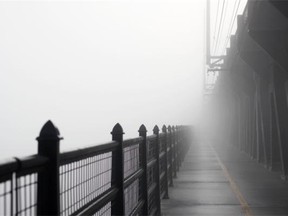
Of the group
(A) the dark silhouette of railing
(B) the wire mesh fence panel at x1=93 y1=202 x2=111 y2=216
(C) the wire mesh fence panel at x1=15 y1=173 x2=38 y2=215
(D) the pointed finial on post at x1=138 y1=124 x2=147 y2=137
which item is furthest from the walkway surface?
(C) the wire mesh fence panel at x1=15 y1=173 x2=38 y2=215

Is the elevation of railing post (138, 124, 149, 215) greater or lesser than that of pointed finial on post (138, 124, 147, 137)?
lesser

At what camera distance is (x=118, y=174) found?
5.16 m

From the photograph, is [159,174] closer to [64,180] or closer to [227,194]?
[227,194]

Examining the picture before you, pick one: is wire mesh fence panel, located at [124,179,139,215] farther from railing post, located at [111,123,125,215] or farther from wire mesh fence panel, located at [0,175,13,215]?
wire mesh fence panel, located at [0,175,13,215]

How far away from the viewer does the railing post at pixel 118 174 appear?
16.5 ft

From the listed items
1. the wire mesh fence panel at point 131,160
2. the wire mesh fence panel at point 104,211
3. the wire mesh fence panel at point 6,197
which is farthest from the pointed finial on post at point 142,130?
the wire mesh fence panel at point 6,197

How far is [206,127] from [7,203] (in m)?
164

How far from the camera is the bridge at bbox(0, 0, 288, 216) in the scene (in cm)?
287

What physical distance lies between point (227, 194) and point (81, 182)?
33.2 feet

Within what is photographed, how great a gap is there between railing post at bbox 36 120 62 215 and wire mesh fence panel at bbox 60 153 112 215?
245 millimetres

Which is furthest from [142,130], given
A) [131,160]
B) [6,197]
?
[6,197]

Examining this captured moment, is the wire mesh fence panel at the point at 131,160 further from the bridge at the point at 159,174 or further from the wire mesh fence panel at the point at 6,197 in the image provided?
the wire mesh fence panel at the point at 6,197

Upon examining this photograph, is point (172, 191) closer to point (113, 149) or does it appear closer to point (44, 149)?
point (113, 149)

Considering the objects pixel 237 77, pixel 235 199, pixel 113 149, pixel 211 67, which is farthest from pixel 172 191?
pixel 211 67
